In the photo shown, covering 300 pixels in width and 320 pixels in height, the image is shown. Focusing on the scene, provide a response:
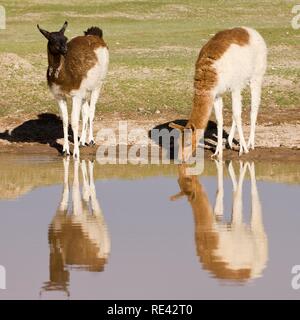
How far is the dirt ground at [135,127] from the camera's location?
17219mm

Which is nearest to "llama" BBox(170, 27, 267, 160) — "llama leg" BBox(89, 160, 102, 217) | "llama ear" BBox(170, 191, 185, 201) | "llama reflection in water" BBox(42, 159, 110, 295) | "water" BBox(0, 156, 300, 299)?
"water" BBox(0, 156, 300, 299)

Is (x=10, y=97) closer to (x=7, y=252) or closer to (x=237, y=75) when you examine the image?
(x=237, y=75)

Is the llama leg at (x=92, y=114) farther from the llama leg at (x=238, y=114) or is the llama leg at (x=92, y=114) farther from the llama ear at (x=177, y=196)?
the llama ear at (x=177, y=196)

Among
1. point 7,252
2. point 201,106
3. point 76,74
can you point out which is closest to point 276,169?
point 201,106

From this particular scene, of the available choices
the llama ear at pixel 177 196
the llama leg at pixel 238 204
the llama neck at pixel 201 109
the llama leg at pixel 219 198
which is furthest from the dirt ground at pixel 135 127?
the llama ear at pixel 177 196

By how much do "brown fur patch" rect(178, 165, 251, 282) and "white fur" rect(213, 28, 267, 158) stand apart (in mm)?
1599

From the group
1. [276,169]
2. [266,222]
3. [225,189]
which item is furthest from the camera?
[276,169]

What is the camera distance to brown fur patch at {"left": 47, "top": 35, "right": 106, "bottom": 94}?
17438mm

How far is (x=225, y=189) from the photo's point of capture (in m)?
13.9

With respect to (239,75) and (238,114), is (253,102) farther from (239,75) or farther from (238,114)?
(239,75)

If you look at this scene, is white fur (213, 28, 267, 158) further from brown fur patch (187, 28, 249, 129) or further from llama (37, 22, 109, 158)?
llama (37, 22, 109, 158)

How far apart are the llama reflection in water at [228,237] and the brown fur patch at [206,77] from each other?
162 cm

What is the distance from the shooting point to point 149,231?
36.7 feet

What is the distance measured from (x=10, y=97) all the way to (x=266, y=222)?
11.5 meters
